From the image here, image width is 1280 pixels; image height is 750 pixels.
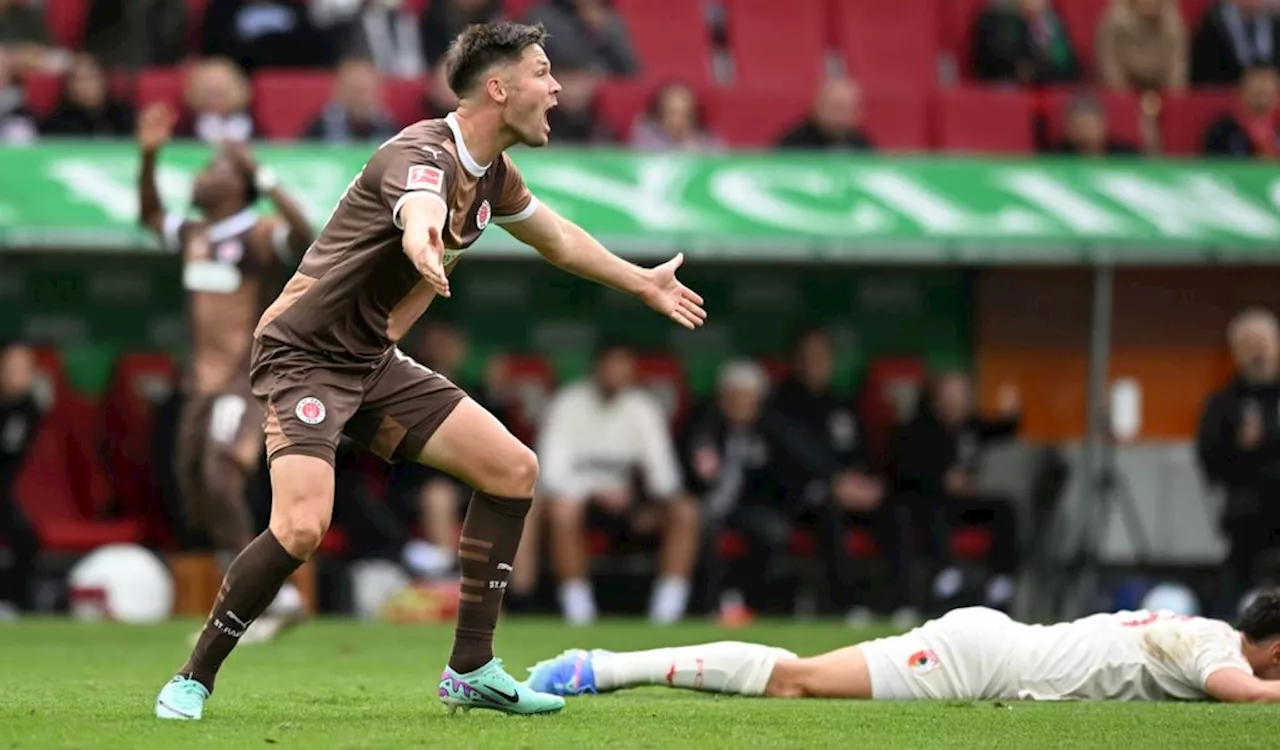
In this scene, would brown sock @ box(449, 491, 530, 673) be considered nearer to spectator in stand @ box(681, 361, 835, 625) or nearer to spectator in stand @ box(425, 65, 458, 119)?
spectator in stand @ box(681, 361, 835, 625)

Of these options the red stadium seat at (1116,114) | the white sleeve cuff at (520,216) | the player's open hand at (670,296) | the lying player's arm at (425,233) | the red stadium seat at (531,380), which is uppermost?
the red stadium seat at (1116,114)

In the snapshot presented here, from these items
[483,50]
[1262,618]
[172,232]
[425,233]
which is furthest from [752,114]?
[425,233]

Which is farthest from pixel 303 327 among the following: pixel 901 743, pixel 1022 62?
pixel 1022 62

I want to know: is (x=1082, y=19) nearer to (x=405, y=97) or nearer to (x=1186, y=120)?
(x=1186, y=120)

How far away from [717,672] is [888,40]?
11116 mm

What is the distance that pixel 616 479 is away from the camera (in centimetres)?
1566

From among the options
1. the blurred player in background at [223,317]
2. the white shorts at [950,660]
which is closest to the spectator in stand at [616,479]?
the blurred player in background at [223,317]

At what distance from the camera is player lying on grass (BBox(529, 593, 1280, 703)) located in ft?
25.7

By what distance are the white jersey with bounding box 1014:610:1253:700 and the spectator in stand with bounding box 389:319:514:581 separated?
745cm

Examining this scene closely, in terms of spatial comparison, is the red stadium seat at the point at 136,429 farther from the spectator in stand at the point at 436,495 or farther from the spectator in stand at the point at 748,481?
the spectator in stand at the point at 748,481

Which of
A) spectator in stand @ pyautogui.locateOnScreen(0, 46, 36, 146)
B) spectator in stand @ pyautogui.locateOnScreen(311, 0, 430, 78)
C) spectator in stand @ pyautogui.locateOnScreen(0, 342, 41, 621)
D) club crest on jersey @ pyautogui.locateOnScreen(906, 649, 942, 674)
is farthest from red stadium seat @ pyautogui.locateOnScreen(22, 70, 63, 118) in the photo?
club crest on jersey @ pyautogui.locateOnScreen(906, 649, 942, 674)

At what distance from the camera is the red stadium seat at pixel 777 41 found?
17.8 metres

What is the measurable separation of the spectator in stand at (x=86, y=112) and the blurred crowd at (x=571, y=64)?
11 millimetres

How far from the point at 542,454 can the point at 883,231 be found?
291 centimetres
